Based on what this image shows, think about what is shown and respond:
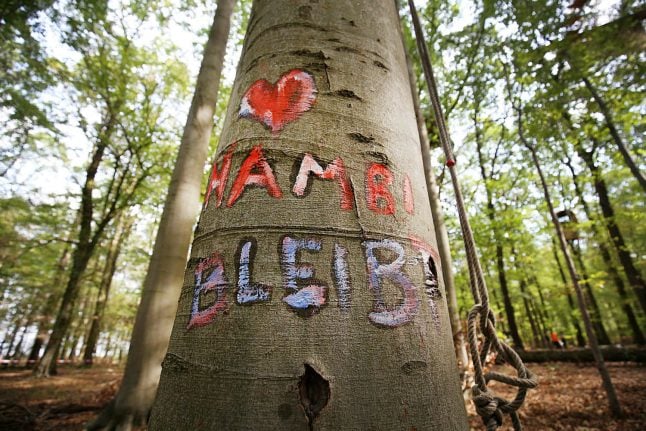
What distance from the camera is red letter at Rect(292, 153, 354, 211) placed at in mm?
778

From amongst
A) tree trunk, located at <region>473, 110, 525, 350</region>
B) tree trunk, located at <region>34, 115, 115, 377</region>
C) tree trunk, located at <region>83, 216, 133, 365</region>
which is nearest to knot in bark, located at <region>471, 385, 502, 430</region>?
tree trunk, located at <region>473, 110, 525, 350</region>

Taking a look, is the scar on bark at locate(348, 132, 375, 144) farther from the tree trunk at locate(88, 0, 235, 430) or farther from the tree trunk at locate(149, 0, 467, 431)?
the tree trunk at locate(88, 0, 235, 430)

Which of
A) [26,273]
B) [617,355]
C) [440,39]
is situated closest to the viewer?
[440,39]

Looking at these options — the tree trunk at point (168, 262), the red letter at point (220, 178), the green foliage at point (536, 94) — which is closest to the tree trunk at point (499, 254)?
the green foliage at point (536, 94)

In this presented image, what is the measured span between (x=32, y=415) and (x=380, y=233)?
6178 millimetres

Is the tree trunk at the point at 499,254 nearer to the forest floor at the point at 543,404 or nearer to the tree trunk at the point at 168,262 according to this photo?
the forest floor at the point at 543,404

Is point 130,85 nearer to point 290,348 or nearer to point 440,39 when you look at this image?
point 440,39

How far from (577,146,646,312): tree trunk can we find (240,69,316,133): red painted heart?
475 inches

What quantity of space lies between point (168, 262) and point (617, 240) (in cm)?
1418

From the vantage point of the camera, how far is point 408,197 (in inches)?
34.6

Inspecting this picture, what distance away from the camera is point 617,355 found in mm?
9805

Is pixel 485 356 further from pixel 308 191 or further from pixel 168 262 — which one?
pixel 168 262

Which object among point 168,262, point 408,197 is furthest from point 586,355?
point 408,197

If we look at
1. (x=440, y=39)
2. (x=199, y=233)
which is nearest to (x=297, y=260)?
(x=199, y=233)
